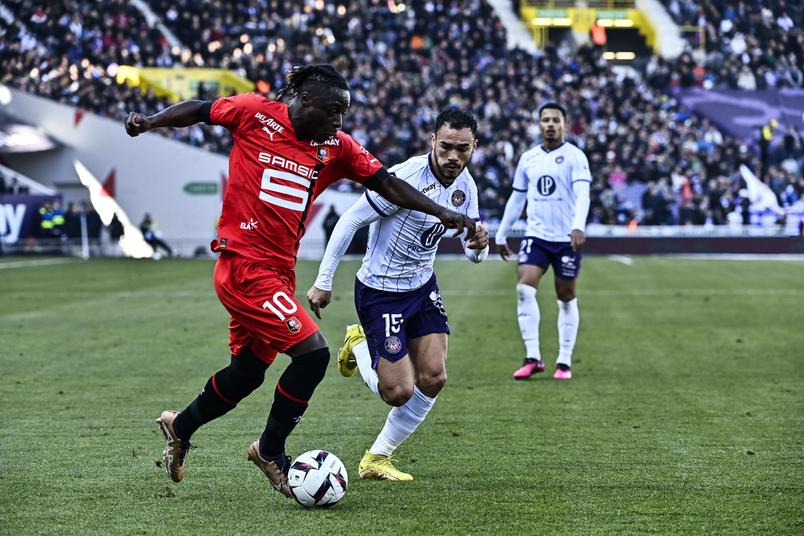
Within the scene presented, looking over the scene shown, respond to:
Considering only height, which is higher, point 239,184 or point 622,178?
point 239,184

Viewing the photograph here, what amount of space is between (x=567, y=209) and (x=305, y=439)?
14.5 feet

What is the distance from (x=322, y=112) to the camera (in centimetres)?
620

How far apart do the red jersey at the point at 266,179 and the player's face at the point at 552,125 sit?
5110mm

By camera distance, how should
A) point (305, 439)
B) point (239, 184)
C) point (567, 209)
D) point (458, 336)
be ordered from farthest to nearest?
point (458, 336)
point (567, 209)
point (305, 439)
point (239, 184)

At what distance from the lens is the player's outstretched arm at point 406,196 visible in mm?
6469

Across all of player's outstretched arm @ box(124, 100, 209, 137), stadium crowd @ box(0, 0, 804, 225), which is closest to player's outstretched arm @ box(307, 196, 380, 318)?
player's outstretched arm @ box(124, 100, 209, 137)

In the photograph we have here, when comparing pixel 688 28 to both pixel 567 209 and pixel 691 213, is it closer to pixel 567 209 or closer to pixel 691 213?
pixel 691 213

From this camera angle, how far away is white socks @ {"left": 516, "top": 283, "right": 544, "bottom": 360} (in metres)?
11.5

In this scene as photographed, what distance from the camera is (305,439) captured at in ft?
26.2

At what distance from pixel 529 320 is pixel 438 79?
33.1m

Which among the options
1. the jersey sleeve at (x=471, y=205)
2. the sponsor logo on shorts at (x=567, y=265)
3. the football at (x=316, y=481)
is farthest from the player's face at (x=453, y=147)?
the sponsor logo on shorts at (x=567, y=265)

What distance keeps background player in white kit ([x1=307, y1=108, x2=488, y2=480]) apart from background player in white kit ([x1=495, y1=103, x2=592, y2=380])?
3981 millimetres

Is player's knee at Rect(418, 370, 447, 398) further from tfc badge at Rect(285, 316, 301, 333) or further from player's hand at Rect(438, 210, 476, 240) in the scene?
tfc badge at Rect(285, 316, 301, 333)

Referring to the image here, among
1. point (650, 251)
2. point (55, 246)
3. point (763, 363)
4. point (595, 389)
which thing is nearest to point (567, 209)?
point (595, 389)
